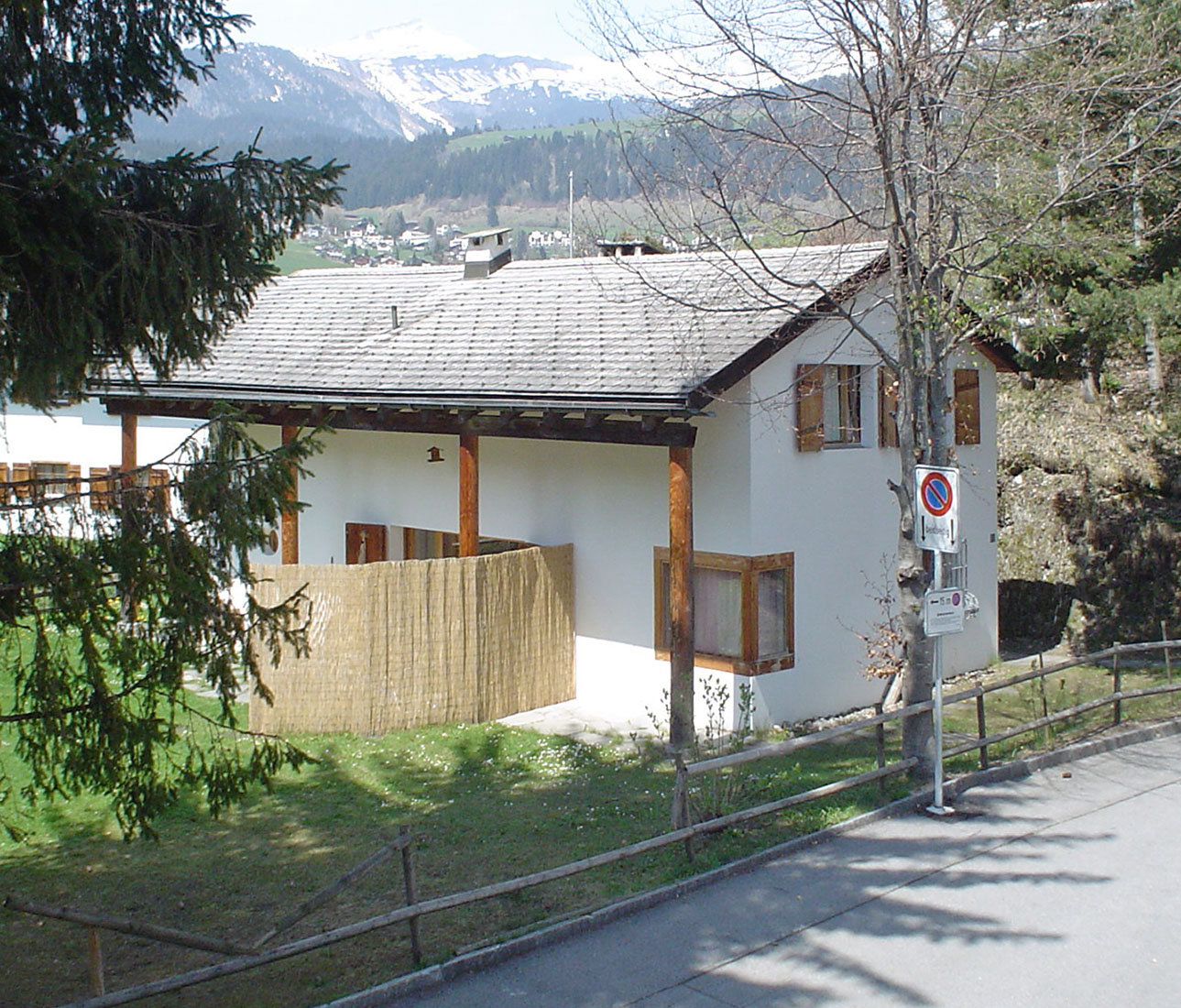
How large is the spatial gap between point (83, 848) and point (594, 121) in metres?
7.92

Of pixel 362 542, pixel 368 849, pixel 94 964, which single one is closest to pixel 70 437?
pixel 362 542

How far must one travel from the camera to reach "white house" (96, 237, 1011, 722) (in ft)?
42.2

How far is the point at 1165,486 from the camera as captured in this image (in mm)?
20125

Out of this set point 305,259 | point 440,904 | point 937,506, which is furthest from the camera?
point 305,259

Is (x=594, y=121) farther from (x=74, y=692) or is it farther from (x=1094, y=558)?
(x=1094, y=558)

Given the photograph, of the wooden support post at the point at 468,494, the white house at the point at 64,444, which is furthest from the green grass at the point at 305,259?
the wooden support post at the point at 468,494

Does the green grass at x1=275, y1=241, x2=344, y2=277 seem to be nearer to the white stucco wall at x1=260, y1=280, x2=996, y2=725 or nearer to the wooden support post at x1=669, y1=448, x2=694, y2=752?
the white stucco wall at x1=260, y1=280, x2=996, y2=725

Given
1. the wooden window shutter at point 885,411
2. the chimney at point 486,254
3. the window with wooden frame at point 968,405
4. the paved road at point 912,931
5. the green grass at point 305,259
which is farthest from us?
the green grass at point 305,259

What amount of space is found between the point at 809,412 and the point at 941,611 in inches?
186

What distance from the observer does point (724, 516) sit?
13.1 meters

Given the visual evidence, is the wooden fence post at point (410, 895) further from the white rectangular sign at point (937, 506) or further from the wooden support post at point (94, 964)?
the white rectangular sign at point (937, 506)

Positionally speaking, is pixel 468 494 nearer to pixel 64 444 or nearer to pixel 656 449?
pixel 656 449

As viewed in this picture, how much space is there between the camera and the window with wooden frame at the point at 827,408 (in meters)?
13.6

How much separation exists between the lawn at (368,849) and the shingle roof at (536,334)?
3805 millimetres
